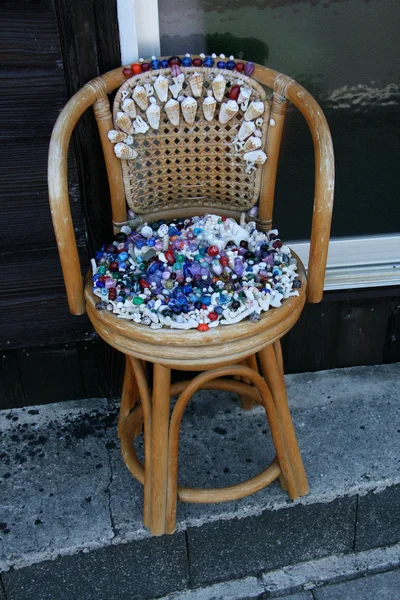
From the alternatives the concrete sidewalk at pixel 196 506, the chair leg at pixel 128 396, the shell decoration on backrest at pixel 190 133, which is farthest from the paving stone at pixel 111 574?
the shell decoration on backrest at pixel 190 133

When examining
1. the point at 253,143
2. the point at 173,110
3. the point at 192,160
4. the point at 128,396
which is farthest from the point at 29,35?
the point at 128,396

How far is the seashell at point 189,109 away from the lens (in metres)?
1.44

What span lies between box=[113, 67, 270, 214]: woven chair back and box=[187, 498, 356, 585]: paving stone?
829 millimetres

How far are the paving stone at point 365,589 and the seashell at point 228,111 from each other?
1258 mm

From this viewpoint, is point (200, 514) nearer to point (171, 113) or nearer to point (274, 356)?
point (274, 356)

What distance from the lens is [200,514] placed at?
1592mm

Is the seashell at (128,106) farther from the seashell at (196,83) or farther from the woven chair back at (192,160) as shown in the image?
the seashell at (196,83)

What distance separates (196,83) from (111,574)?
49.0 inches

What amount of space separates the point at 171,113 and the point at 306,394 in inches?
39.2

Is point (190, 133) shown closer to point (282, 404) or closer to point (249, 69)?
point (249, 69)

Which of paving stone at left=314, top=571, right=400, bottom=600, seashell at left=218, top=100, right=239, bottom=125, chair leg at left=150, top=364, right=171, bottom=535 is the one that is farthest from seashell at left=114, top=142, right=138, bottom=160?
paving stone at left=314, top=571, right=400, bottom=600

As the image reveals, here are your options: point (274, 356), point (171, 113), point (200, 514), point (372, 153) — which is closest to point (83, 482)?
point (200, 514)

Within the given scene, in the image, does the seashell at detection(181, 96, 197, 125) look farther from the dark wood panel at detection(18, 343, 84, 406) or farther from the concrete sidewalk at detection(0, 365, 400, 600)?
the concrete sidewalk at detection(0, 365, 400, 600)

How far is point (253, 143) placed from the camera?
148 cm
